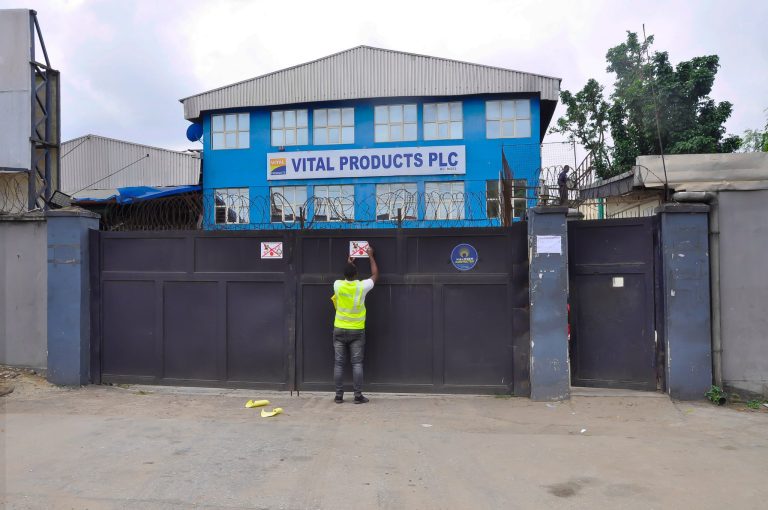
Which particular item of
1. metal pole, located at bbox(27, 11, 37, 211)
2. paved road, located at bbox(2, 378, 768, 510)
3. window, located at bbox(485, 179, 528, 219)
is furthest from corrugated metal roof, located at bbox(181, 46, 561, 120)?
paved road, located at bbox(2, 378, 768, 510)

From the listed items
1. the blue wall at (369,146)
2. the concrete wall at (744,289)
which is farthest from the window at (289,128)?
the concrete wall at (744,289)

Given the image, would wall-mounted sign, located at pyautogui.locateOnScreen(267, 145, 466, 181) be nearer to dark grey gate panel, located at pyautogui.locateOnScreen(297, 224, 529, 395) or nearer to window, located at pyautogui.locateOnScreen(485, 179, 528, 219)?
window, located at pyautogui.locateOnScreen(485, 179, 528, 219)

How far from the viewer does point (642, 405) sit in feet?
21.6

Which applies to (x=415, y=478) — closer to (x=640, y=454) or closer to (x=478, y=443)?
(x=478, y=443)

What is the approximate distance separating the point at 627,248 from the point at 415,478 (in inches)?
165

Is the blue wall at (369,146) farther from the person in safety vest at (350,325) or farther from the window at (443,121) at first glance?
the person in safety vest at (350,325)

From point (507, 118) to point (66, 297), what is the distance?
733 inches

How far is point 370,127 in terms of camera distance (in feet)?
77.1

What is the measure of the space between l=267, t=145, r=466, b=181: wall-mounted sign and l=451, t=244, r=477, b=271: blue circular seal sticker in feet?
52.3

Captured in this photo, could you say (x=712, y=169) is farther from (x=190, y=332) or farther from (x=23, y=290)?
(x=23, y=290)

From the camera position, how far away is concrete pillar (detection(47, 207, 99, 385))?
7.75 m

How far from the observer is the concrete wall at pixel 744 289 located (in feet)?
21.9

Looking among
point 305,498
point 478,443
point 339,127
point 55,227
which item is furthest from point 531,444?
point 339,127

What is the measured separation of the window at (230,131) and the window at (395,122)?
563 cm
